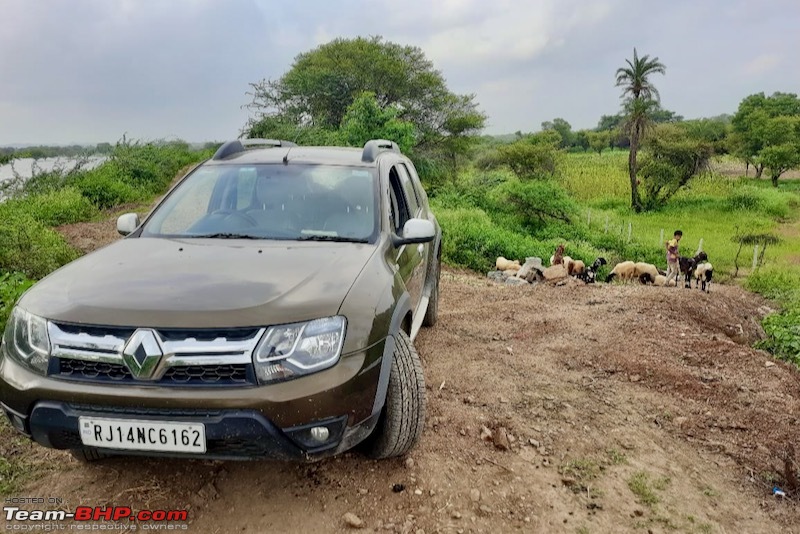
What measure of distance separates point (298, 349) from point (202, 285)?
1.77 feet

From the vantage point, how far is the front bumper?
2250 mm

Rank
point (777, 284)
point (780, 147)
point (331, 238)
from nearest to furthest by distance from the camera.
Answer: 1. point (331, 238)
2. point (777, 284)
3. point (780, 147)

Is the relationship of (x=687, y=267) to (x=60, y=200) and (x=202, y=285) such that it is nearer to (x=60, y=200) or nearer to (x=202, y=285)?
(x=202, y=285)

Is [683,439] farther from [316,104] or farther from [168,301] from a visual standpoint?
[316,104]

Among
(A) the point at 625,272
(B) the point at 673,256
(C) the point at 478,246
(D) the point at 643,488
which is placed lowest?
(A) the point at 625,272

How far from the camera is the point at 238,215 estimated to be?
3.54m

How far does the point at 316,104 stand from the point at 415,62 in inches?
316

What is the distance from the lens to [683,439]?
12.9 ft

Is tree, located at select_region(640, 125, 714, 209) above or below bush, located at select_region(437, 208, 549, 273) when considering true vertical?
above

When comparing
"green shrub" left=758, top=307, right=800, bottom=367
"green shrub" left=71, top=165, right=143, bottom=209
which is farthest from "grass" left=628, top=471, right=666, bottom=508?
"green shrub" left=71, top=165, right=143, bottom=209

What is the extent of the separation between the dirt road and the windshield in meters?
1.29

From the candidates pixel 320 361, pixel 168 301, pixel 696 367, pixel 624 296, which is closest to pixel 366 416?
pixel 320 361

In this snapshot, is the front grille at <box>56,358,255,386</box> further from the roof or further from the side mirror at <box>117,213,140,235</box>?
the roof

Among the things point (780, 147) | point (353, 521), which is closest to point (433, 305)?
point (353, 521)
